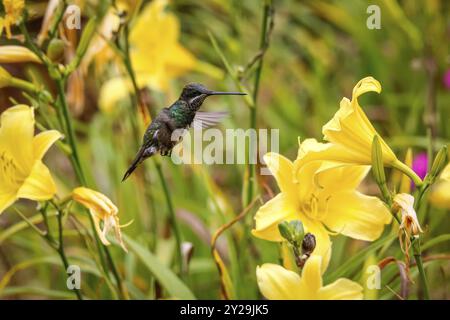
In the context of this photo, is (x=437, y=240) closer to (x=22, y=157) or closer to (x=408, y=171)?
(x=408, y=171)

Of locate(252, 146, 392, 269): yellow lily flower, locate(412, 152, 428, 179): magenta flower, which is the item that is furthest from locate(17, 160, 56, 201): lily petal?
locate(412, 152, 428, 179): magenta flower

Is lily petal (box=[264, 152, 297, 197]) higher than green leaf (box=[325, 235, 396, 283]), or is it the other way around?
lily petal (box=[264, 152, 297, 197])

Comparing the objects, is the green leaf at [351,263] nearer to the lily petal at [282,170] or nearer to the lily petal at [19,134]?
the lily petal at [282,170]

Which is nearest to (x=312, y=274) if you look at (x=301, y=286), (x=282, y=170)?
(x=301, y=286)

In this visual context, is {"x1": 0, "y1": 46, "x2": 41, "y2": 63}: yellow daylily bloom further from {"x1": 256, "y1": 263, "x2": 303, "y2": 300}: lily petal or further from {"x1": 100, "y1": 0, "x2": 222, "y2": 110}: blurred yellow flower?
{"x1": 256, "y1": 263, "x2": 303, "y2": 300}: lily petal

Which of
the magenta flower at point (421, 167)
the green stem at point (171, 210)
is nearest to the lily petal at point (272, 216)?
the green stem at point (171, 210)
